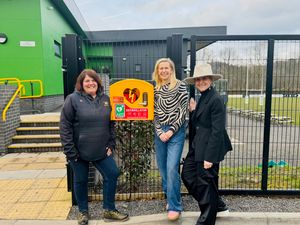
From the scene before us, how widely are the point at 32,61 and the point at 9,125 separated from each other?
4380mm

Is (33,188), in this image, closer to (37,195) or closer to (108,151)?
(37,195)

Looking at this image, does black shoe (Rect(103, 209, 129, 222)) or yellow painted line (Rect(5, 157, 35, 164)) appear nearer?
black shoe (Rect(103, 209, 129, 222))

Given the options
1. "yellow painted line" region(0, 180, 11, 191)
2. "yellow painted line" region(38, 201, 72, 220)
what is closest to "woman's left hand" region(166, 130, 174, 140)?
"yellow painted line" region(38, 201, 72, 220)

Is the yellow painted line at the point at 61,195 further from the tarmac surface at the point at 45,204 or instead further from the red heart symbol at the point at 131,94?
the red heart symbol at the point at 131,94

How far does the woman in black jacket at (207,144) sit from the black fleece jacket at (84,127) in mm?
1069

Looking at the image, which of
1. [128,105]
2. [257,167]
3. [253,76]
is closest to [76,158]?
[128,105]

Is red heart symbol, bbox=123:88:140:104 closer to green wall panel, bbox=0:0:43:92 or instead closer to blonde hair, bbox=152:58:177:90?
blonde hair, bbox=152:58:177:90

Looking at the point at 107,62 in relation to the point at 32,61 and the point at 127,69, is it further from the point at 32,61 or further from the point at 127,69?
the point at 32,61

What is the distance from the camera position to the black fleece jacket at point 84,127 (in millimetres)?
2971

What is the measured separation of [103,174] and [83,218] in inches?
23.1

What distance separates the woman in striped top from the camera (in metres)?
3.17

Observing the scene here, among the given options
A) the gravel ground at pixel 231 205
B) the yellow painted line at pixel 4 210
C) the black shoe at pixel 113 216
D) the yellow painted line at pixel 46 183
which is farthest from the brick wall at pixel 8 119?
the black shoe at pixel 113 216

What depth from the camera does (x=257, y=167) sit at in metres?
5.15

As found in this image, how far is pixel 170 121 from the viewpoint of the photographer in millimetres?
3174
